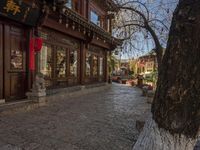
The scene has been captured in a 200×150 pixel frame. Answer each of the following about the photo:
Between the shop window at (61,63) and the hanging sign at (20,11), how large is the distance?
9.63 ft

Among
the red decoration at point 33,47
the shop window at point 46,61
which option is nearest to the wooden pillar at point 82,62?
the shop window at point 46,61

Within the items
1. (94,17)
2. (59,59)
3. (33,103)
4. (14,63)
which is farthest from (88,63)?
(33,103)

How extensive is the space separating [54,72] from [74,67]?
7.72 feet

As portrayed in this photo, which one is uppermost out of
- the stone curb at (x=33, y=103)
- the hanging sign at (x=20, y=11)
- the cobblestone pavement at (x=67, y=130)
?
the hanging sign at (x=20, y=11)

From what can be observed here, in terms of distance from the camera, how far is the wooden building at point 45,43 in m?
8.32

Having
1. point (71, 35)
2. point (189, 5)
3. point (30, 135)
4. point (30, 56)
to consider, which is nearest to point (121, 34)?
point (71, 35)

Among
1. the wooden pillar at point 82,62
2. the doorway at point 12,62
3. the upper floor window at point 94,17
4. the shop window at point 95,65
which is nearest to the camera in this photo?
the doorway at point 12,62

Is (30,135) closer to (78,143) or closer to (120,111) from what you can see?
(78,143)

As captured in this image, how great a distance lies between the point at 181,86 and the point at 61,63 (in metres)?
10.3

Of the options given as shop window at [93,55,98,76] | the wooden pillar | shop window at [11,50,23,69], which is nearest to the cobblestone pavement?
shop window at [11,50,23,69]

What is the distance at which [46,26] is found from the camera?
1039 cm

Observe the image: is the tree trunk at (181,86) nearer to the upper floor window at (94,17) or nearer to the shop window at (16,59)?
the shop window at (16,59)

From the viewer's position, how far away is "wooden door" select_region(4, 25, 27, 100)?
835 cm

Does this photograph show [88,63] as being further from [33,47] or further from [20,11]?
[20,11]
